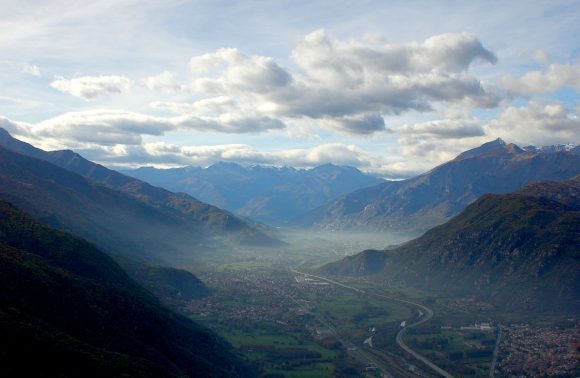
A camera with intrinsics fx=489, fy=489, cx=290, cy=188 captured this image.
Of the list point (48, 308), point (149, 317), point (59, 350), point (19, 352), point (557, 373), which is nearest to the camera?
point (19, 352)

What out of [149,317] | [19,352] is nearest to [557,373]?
[149,317]

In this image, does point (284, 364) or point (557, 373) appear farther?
point (284, 364)

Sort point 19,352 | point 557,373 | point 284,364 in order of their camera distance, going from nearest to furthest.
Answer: point 19,352 < point 557,373 < point 284,364

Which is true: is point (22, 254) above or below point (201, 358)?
above

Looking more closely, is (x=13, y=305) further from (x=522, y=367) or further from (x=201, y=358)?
(x=522, y=367)

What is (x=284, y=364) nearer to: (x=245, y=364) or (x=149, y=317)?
(x=245, y=364)

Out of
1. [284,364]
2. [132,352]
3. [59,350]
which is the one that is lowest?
[284,364]
